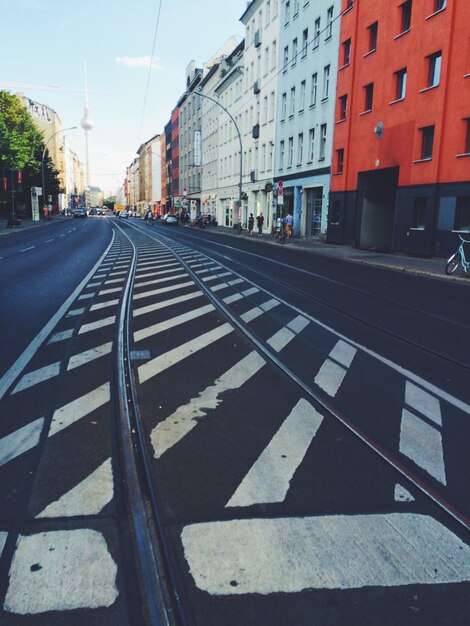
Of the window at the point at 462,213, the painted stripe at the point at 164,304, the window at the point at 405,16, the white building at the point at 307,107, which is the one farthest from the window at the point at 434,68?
the painted stripe at the point at 164,304

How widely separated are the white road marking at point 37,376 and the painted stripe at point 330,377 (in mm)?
2759

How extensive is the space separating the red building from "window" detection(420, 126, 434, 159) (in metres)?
0.04

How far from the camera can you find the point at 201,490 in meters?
3.41

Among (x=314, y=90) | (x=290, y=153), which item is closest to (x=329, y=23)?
(x=314, y=90)

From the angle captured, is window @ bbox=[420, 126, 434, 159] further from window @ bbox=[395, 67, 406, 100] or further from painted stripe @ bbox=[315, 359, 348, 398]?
painted stripe @ bbox=[315, 359, 348, 398]

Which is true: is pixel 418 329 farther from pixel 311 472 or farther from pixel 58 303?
pixel 58 303

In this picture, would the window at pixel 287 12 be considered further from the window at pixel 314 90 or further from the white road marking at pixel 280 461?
the white road marking at pixel 280 461

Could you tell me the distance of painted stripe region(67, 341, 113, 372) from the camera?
621 cm

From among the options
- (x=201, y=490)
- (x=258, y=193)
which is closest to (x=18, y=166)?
(x=258, y=193)

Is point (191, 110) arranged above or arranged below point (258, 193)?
above

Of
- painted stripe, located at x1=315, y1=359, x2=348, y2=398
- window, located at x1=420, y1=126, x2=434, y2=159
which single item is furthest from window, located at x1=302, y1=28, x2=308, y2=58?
painted stripe, located at x1=315, y1=359, x2=348, y2=398

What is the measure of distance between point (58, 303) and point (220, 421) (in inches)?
268

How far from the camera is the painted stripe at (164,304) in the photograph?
9602mm

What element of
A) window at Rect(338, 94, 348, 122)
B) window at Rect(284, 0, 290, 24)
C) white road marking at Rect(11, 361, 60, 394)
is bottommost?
white road marking at Rect(11, 361, 60, 394)
